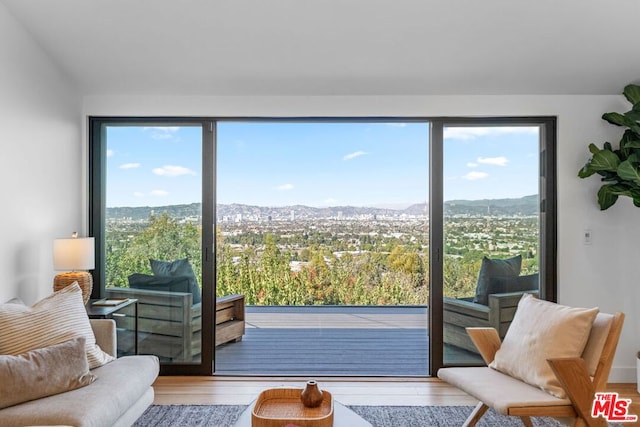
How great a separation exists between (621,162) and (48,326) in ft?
12.7

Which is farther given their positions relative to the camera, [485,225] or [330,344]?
[330,344]

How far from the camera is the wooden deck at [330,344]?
13.2 ft

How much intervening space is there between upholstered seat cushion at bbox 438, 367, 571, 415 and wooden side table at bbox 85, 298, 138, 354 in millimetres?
2230

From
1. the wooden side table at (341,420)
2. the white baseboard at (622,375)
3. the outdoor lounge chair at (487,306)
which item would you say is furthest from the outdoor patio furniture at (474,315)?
the wooden side table at (341,420)

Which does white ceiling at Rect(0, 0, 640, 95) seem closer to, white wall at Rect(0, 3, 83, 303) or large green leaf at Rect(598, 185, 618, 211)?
white wall at Rect(0, 3, 83, 303)

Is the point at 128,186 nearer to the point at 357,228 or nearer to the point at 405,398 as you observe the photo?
the point at 357,228

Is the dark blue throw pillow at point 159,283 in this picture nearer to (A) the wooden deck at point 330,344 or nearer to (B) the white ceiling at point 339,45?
(A) the wooden deck at point 330,344

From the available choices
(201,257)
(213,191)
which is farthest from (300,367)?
(213,191)

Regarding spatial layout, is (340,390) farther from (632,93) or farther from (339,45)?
(632,93)

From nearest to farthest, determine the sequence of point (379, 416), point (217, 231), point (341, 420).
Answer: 1. point (341, 420)
2. point (379, 416)
3. point (217, 231)

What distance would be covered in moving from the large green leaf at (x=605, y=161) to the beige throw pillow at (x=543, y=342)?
132cm

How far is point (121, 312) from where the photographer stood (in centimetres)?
359

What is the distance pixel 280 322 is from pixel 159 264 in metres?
1.63

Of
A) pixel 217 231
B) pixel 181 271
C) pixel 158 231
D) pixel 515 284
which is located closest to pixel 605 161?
pixel 515 284
